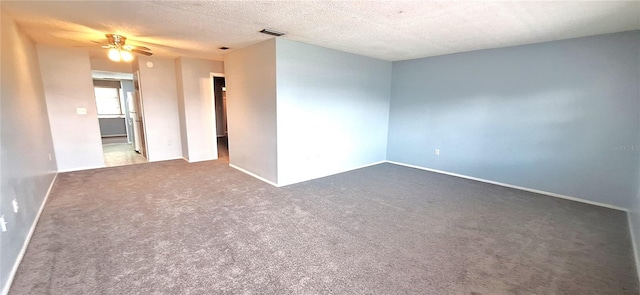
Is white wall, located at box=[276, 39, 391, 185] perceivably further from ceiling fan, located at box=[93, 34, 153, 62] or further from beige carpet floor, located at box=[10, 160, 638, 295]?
ceiling fan, located at box=[93, 34, 153, 62]

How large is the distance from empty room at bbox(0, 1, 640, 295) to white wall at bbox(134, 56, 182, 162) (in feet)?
0.10

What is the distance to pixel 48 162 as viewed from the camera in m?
3.86

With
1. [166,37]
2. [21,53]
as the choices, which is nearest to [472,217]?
[166,37]

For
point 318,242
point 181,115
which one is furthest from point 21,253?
point 181,115

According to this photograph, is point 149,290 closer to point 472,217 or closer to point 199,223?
point 199,223

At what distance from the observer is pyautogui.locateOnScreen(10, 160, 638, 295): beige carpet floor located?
186 centimetres

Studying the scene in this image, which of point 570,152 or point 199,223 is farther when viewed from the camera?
point 570,152

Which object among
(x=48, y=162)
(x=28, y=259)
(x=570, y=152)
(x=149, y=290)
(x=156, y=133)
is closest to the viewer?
(x=149, y=290)

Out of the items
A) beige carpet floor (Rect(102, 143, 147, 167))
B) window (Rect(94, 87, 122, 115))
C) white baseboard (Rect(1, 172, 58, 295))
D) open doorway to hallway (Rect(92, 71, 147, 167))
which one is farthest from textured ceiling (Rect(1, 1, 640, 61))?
window (Rect(94, 87, 122, 115))

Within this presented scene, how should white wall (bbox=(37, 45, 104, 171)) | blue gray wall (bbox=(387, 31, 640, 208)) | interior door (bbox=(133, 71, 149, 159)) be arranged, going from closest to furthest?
1. blue gray wall (bbox=(387, 31, 640, 208))
2. white wall (bbox=(37, 45, 104, 171))
3. interior door (bbox=(133, 71, 149, 159))

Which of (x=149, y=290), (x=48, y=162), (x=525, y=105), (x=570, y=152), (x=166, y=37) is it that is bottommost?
(x=149, y=290)

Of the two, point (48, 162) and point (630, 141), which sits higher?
point (630, 141)

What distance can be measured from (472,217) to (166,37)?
4.66 metres

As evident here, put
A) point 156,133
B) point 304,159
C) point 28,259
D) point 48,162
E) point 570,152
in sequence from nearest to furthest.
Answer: point 28,259 < point 570,152 < point 48,162 < point 304,159 < point 156,133
